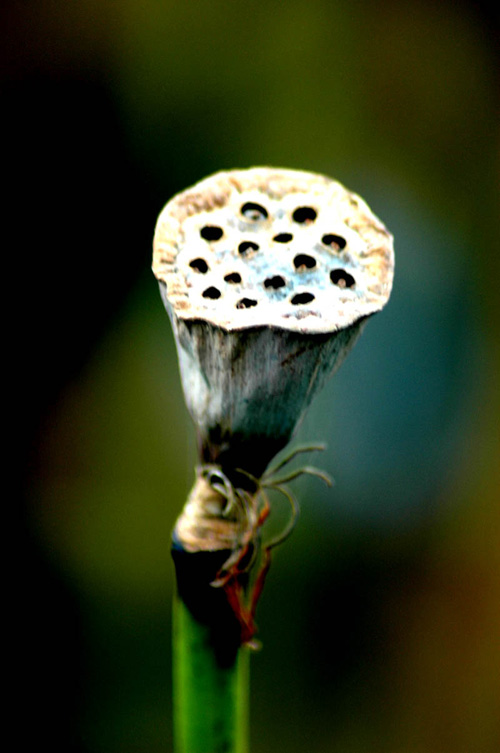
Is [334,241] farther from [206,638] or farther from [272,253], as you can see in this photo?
[206,638]

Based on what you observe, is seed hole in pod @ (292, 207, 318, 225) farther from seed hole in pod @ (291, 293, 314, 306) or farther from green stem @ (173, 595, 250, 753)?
green stem @ (173, 595, 250, 753)

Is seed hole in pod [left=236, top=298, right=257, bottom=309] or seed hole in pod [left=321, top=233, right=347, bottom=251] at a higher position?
seed hole in pod [left=321, top=233, right=347, bottom=251]

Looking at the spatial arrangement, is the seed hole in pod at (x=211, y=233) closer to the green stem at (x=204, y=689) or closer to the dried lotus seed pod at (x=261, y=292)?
the dried lotus seed pod at (x=261, y=292)

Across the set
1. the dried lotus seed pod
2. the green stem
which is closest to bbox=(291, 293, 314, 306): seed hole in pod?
the dried lotus seed pod

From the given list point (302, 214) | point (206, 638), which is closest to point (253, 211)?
point (302, 214)

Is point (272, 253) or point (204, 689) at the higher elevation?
point (272, 253)

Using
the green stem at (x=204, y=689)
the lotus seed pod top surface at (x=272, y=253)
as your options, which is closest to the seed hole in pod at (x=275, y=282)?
the lotus seed pod top surface at (x=272, y=253)
